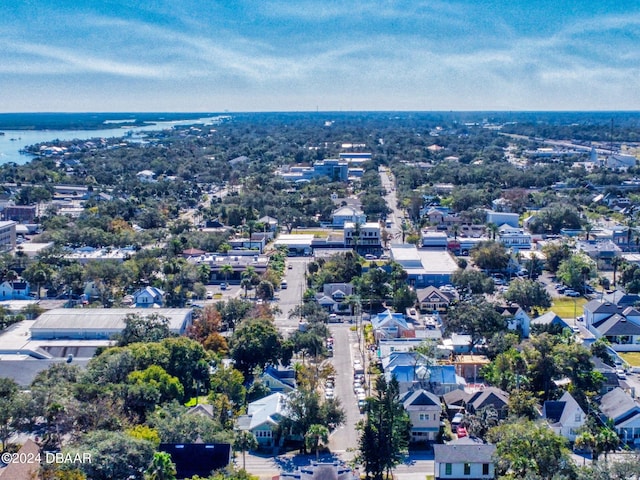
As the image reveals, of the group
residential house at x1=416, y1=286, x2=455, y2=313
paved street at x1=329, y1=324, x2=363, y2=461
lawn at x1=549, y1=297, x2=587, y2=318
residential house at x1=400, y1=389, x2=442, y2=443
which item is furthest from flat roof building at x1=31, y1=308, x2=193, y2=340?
lawn at x1=549, y1=297, x2=587, y2=318

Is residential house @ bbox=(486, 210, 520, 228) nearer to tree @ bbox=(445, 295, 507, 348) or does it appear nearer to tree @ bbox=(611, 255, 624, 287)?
tree @ bbox=(611, 255, 624, 287)

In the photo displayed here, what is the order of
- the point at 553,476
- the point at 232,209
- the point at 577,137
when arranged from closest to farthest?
the point at 553,476, the point at 232,209, the point at 577,137

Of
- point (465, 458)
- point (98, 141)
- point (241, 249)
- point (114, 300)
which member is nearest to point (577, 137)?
point (98, 141)

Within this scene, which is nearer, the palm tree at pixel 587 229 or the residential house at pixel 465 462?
the residential house at pixel 465 462

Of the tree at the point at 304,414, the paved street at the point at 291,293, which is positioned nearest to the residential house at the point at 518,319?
the paved street at the point at 291,293

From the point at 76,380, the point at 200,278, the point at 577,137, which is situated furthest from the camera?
the point at 577,137

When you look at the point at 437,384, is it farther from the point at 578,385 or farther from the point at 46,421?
the point at 46,421

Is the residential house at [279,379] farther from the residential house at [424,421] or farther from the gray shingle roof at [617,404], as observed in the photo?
the gray shingle roof at [617,404]
